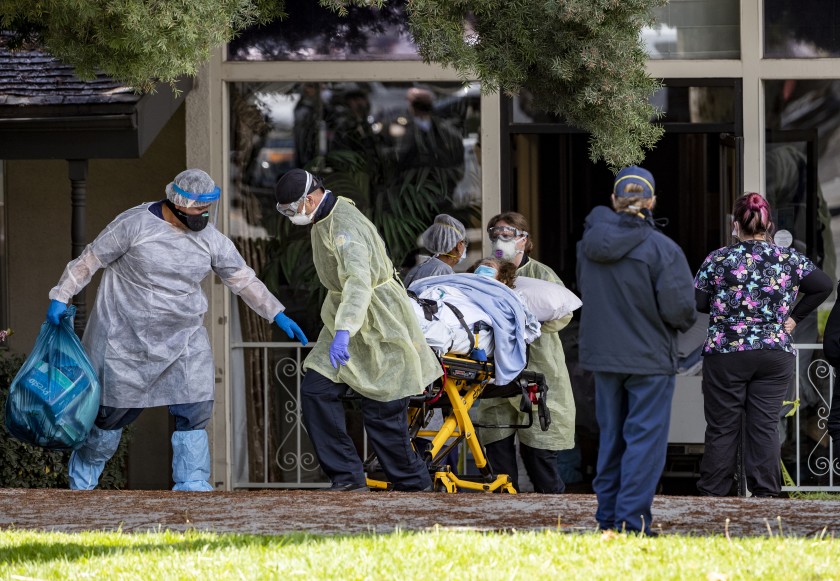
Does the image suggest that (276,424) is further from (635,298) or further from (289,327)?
(635,298)

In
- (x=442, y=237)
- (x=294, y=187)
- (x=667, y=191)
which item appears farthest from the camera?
(x=667, y=191)

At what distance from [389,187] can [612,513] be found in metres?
4.61

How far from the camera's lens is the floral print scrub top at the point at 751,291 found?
7.14 m

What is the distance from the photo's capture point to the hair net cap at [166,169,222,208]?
24.0ft

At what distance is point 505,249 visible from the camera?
8.36m

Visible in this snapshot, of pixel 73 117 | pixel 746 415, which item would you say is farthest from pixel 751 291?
pixel 73 117

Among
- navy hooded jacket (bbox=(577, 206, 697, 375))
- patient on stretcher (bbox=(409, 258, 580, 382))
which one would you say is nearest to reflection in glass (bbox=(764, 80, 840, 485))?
patient on stretcher (bbox=(409, 258, 580, 382))

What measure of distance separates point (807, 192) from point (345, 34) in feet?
10.4

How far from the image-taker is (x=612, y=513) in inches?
209

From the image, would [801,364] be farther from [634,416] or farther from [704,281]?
[634,416]

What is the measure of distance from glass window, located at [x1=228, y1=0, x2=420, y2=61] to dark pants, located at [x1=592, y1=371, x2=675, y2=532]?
4.70 m

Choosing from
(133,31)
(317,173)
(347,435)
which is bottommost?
(347,435)

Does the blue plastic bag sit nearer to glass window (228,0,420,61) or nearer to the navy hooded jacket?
glass window (228,0,420,61)

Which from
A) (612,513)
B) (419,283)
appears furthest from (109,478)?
(612,513)
